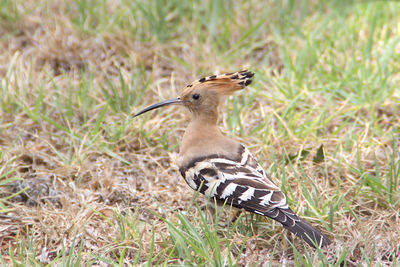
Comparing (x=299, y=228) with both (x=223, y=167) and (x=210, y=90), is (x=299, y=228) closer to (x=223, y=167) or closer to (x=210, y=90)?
(x=223, y=167)

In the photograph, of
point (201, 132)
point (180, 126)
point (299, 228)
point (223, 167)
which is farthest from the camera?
point (180, 126)

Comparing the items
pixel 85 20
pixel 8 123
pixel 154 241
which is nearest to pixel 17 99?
pixel 8 123

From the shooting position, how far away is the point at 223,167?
9.49 ft

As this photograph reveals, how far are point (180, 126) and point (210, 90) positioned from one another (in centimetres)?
61

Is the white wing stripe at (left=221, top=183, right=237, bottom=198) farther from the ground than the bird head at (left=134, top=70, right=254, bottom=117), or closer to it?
closer to it

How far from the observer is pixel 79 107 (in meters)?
3.77

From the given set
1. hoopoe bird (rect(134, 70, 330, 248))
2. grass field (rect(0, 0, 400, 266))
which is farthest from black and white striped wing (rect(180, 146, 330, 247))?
grass field (rect(0, 0, 400, 266))

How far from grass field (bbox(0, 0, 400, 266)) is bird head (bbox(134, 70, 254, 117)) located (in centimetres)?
40

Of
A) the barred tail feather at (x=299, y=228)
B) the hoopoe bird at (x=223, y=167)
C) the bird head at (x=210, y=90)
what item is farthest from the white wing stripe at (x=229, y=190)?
the bird head at (x=210, y=90)

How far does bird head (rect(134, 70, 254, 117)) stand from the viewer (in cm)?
317

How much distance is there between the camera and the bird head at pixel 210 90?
3.17 meters

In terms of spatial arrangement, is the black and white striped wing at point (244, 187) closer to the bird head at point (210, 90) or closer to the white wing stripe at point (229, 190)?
the white wing stripe at point (229, 190)

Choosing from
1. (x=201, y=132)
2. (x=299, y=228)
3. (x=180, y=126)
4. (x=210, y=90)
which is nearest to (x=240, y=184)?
(x=299, y=228)

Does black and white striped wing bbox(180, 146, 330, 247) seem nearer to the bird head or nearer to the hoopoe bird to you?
the hoopoe bird
